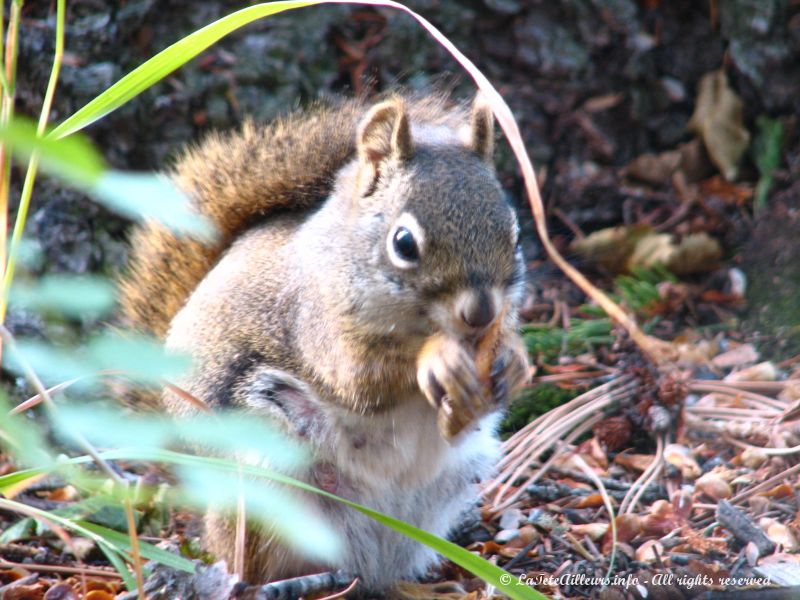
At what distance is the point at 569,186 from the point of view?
10.2 feet

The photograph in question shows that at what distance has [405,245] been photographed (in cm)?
171

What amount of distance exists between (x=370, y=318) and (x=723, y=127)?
1.81 metres

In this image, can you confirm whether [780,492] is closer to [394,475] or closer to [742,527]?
Answer: [742,527]

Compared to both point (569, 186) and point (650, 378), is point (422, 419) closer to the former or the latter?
point (650, 378)

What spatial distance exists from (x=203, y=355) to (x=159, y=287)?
41 cm

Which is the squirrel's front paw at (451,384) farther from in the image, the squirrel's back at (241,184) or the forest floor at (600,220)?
the squirrel's back at (241,184)

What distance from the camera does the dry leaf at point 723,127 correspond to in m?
3.11

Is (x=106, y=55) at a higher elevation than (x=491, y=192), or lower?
higher

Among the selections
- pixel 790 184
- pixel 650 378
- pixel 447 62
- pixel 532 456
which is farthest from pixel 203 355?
pixel 790 184

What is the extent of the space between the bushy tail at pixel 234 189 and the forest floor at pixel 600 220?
175mm

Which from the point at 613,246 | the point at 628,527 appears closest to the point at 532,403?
the point at 628,527

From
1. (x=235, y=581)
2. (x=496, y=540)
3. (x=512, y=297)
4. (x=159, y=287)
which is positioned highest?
(x=159, y=287)

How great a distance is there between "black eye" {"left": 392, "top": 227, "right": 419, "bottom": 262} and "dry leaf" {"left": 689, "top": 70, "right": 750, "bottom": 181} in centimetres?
178

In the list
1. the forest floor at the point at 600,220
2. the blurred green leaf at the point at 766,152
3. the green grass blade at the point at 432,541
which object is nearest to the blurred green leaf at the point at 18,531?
the forest floor at the point at 600,220
